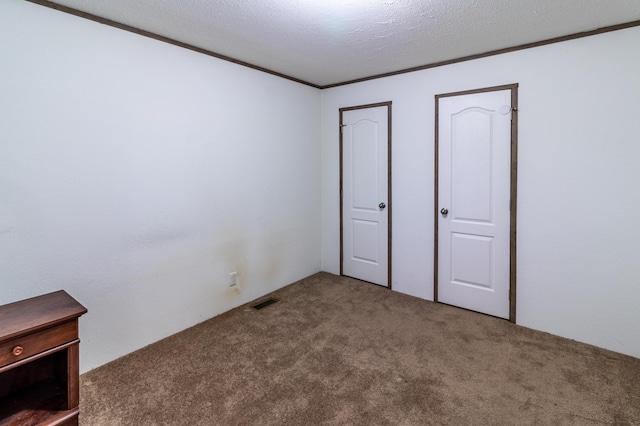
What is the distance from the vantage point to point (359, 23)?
2.31m

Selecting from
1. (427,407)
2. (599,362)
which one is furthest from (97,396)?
(599,362)

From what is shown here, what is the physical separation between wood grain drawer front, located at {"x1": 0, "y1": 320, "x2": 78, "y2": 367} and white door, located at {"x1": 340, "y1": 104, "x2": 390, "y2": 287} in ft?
9.49

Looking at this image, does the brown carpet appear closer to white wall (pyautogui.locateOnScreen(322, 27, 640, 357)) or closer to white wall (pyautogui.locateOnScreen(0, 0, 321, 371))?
white wall (pyautogui.locateOnScreen(322, 27, 640, 357))

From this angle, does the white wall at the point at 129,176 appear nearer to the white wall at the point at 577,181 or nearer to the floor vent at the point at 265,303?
the floor vent at the point at 265,303

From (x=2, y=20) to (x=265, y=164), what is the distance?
209 cm

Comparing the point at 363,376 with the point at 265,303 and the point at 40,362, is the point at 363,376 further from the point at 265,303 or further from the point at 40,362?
the point at 40,362

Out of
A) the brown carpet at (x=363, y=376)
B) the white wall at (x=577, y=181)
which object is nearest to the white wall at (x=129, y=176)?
the brown carpet at (x=363, y=376)

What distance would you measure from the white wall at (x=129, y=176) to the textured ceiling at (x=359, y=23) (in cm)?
28

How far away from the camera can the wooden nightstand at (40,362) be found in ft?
4.76

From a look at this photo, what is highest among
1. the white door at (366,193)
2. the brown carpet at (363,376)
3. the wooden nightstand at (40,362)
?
the white door at (366,193)

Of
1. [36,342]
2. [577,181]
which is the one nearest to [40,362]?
[36,342]

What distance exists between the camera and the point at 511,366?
2.28 meters

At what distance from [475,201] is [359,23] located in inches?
73.1

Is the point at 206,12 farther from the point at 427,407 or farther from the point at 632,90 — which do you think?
the point at 632,90
